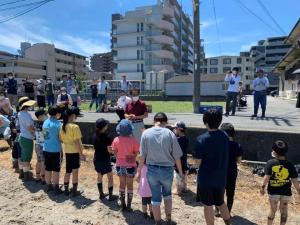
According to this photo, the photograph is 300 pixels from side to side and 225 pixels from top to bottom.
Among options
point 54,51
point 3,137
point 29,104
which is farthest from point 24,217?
point 54,51

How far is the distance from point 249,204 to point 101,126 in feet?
9.89

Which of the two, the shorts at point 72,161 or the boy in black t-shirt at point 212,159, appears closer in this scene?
the boy in black t-shirt at point 212,159

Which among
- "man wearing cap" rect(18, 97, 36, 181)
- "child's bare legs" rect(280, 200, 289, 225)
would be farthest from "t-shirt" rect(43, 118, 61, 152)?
"child's bare legs" rect(280, 200, 289, 225)

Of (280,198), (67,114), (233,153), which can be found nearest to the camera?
(280,198)

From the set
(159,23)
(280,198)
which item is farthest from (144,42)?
(280,198)

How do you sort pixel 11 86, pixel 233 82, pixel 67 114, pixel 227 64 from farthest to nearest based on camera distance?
pixel 227 64 < pixel 11 86 < pixel 233 82 < pixel 67 114

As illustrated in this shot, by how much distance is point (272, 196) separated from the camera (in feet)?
17.0

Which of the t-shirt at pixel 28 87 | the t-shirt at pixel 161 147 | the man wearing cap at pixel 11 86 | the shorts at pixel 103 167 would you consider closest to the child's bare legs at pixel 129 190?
the shorts at pixel 103 167

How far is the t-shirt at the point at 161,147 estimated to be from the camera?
5.09m

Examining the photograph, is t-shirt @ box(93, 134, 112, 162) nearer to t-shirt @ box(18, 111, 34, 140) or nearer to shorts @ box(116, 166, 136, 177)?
shorts @ box(116, 166, 136, 177)

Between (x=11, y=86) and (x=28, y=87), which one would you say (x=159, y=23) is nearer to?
(x=11, y=86)

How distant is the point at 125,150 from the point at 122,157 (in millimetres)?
130

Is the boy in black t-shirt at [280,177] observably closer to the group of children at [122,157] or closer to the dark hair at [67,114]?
the group of children at [122,157]

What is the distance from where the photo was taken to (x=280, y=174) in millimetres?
5098
